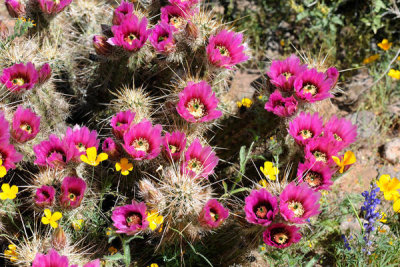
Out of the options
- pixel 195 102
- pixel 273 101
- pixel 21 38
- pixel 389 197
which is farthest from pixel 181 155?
pixel 21 38

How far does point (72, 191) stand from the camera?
2236mm

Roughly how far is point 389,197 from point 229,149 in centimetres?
94

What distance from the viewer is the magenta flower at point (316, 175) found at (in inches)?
89.4

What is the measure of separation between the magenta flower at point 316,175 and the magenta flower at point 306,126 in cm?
15

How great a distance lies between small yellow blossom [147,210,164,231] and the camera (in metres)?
2.12

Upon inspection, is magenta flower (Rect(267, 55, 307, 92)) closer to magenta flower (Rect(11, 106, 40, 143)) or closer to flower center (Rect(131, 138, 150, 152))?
flower center (Rect(131, 138, 150, 152))

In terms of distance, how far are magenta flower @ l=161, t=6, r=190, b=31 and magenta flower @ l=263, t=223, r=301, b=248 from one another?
1.25 metres

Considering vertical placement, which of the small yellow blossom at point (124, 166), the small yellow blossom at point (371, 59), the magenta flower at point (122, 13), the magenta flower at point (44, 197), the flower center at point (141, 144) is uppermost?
the magenta flower at point (122, 13)

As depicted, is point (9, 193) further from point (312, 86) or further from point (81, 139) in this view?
point (312, 86)

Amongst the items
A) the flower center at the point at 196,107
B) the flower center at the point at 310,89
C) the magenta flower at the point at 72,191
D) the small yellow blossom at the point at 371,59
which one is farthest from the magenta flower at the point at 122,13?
the small yellow blossom at the point at 371,59

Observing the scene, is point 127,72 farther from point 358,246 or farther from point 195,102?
point 358,246

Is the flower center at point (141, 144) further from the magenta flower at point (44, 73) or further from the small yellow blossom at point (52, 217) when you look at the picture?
the magenta flower at point (44, 73)

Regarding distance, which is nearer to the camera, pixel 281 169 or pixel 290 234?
pixel 290 234

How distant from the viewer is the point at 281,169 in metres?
2.56
